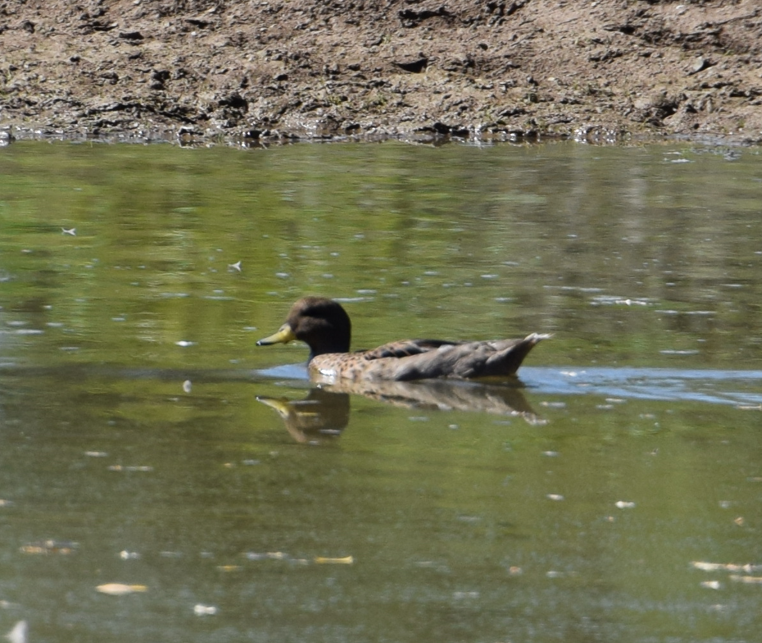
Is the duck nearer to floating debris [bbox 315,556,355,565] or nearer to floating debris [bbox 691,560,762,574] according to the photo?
floating debris [bbox 691,560,762,574]

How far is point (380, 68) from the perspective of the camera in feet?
76.5

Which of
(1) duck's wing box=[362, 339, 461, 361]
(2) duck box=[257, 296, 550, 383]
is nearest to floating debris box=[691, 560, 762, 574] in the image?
(2) duck box=[257, 296, 550, 383]

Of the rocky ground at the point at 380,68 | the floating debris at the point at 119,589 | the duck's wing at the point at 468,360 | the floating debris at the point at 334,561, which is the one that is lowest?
the floating debris at the point at 334,561

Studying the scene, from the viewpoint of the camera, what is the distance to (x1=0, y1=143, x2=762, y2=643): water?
5473 mm

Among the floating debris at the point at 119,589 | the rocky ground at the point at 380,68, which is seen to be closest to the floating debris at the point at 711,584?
the floating debris at the point at 119,589

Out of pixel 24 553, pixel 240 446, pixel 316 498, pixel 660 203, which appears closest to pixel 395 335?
pixel 240 446

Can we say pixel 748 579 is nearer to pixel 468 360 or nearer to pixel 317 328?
pixel 468 360

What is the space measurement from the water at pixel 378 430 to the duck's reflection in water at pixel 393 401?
1.1 inches

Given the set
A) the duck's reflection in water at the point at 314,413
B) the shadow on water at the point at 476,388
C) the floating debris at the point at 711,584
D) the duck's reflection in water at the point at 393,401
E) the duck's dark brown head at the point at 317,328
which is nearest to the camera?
the floating debris at the point at 711,584

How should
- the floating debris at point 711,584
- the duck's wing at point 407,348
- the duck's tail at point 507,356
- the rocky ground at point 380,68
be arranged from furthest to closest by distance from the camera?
the rocky ground at point 380,68, the duck's wing at point 407,348, the duck's tail at point 507,356, the floating debris at point 711,584

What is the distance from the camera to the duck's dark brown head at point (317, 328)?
32.1 feet

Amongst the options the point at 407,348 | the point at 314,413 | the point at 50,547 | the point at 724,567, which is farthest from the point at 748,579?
the point at 407,348

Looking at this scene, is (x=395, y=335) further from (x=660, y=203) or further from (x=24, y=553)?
(x=660, y=203)

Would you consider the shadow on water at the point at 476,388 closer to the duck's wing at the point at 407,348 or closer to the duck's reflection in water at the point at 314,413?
the duck's reflection in water at the point at 314,413
